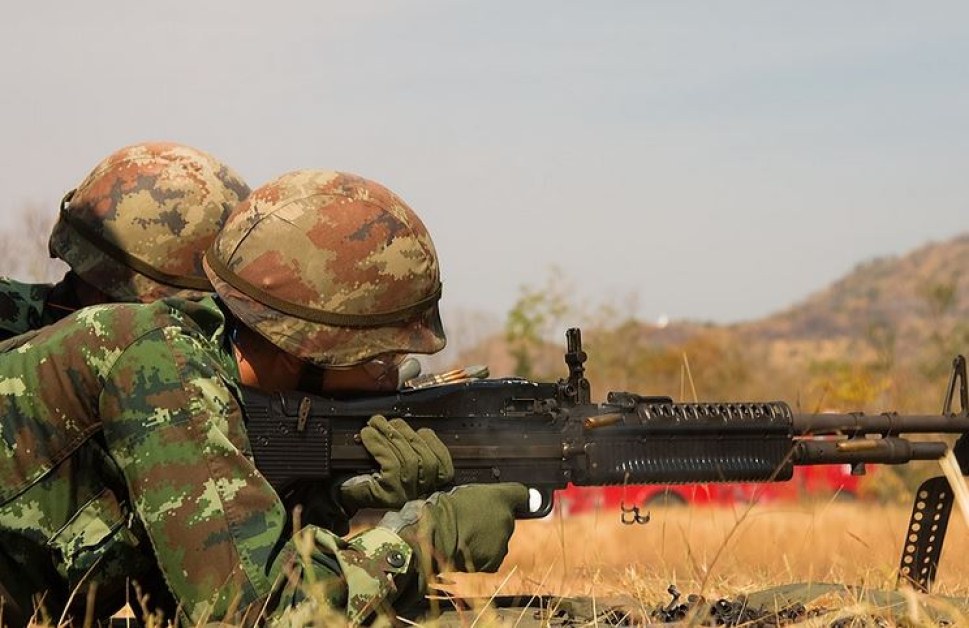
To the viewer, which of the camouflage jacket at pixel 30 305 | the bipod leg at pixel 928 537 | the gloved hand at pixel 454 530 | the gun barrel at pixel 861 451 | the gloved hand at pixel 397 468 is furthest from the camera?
the bipod leg at pixel 928 537

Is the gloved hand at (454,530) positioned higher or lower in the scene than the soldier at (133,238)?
lower

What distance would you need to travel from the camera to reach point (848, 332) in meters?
91.0

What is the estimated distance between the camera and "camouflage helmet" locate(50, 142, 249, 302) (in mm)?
6070

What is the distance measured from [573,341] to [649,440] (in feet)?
1.83

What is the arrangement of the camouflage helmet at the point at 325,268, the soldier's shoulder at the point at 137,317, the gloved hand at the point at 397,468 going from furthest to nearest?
the camouflage helmet at the point at 325,268
the gloved hand at the point at 397,468
the soldier's shoulder at the point at 137,317

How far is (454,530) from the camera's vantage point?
13.6ft

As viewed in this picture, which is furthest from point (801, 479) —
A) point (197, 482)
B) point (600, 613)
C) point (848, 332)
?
point (848, 332)

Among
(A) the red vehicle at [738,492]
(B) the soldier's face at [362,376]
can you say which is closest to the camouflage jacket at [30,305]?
(B) the soldier's face at [362,376]

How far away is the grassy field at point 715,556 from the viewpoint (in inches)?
219

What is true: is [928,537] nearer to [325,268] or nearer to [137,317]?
[325,268]

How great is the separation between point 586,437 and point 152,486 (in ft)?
6.15

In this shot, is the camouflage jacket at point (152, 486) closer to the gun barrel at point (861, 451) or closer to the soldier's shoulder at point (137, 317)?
the soldier's shoulder at point (137, 317)

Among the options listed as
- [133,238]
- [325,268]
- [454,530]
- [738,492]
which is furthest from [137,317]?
[738,492]

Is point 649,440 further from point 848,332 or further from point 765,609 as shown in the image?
point 848,332
